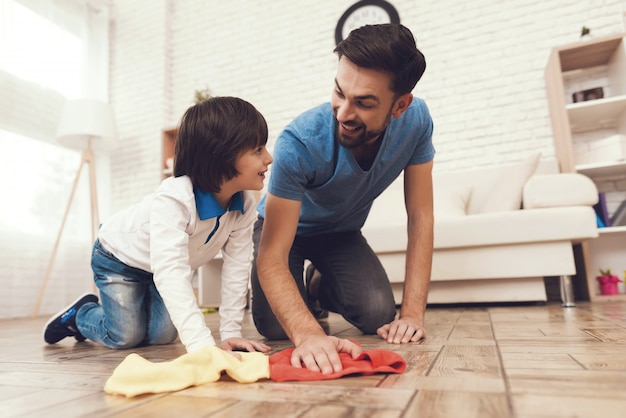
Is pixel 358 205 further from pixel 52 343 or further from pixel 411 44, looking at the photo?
pixel 52 343

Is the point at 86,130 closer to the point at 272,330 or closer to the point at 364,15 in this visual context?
the point at 364,15

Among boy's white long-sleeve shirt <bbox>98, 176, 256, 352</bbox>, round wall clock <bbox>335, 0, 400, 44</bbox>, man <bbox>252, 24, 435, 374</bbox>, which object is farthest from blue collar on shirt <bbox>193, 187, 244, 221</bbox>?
round wall clock <bbox>335, 0, 400, 44</bbox>

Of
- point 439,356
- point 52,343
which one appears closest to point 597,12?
point 439,356

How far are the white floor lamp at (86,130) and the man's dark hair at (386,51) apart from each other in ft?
9.26

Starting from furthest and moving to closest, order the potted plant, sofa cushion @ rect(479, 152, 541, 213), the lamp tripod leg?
the lamp tripod leg → the potted plant → sofa cushion @ rect(479, 152, 541, 213)

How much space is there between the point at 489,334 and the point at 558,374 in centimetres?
54

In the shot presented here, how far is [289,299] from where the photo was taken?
1108 millimetres

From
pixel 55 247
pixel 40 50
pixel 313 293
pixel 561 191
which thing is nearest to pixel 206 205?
pixel 313 293

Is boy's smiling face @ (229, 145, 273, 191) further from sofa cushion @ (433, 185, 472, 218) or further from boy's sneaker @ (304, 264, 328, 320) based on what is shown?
sofa cushion @ (433, 185, 472, 218)

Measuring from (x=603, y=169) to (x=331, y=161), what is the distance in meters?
1.91

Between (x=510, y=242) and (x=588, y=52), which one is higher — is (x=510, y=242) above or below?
below

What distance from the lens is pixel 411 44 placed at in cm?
113

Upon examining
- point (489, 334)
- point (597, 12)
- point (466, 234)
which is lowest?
point (489, 334)

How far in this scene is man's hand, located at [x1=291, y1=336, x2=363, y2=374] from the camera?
83 centimetres
